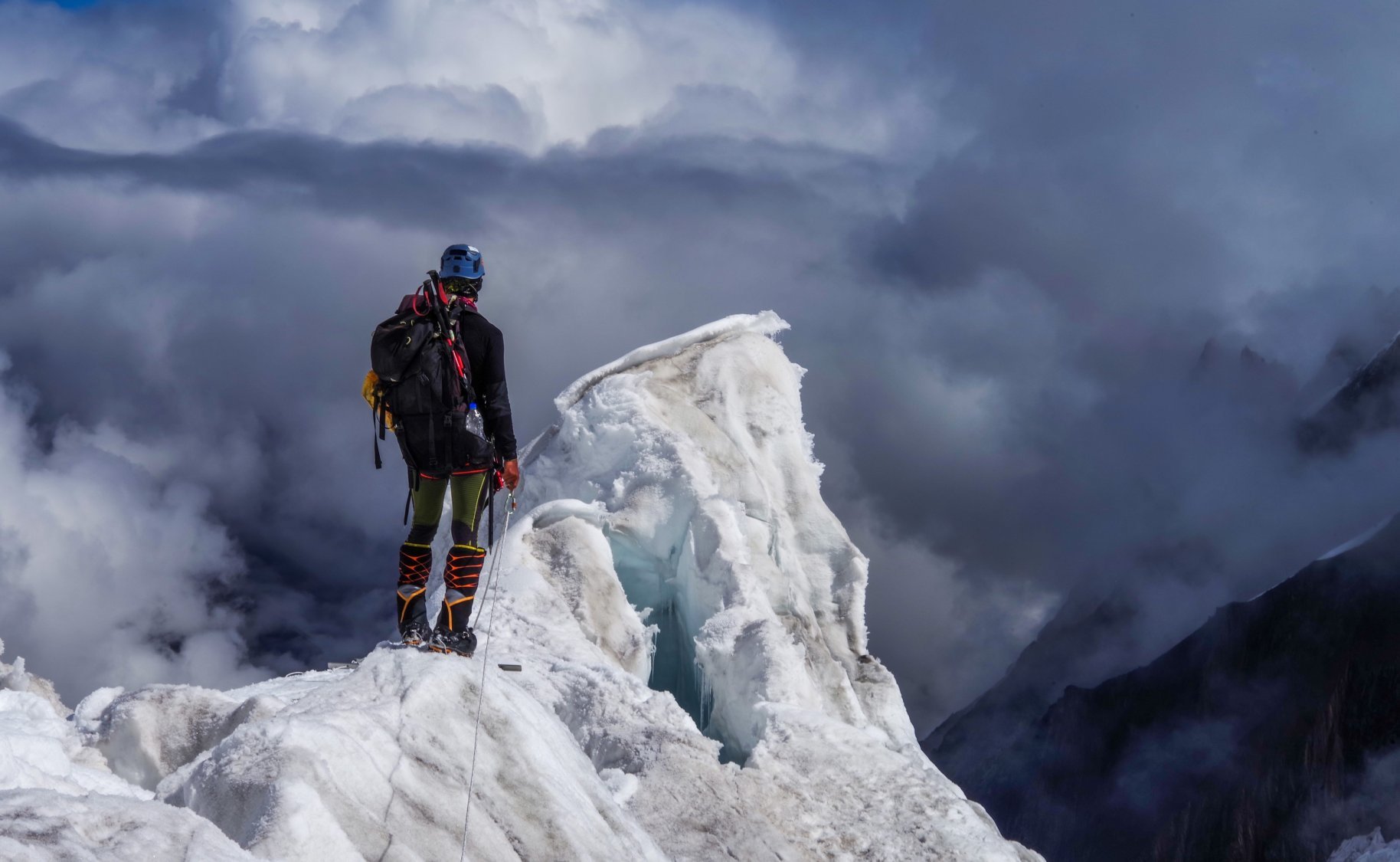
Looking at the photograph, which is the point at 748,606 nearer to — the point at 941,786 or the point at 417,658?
the point at 941,786

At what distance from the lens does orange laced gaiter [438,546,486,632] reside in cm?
859

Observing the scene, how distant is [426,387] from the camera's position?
26.7ft

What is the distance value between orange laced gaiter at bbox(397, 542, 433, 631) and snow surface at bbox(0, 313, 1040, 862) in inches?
11.0

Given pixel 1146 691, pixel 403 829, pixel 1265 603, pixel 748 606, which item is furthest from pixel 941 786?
pixel 1146 691

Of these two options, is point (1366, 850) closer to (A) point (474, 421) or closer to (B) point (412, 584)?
(B) point (412, 584)

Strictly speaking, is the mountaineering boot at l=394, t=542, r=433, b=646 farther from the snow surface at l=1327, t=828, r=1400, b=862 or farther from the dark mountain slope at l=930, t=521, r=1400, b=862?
the dark mountain slope at l=930, t=521, r=1400, b=862

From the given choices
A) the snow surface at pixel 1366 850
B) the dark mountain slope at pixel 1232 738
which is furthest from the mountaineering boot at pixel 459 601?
the dark mountain slope at pixel 1232 738

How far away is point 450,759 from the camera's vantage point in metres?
6.79

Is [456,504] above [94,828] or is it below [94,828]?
above

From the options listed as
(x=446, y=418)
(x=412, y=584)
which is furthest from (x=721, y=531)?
(x=446, y=418)

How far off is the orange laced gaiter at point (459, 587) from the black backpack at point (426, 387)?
2.12ft

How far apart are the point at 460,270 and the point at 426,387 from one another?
90 centimetres

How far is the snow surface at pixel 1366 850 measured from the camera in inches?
1905

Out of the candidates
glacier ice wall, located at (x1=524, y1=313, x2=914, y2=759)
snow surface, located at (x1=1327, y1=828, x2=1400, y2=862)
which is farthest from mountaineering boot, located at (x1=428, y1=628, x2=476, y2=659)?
snow surface, located at (x1=1327, y1=828, x2=1400, y2=862)
